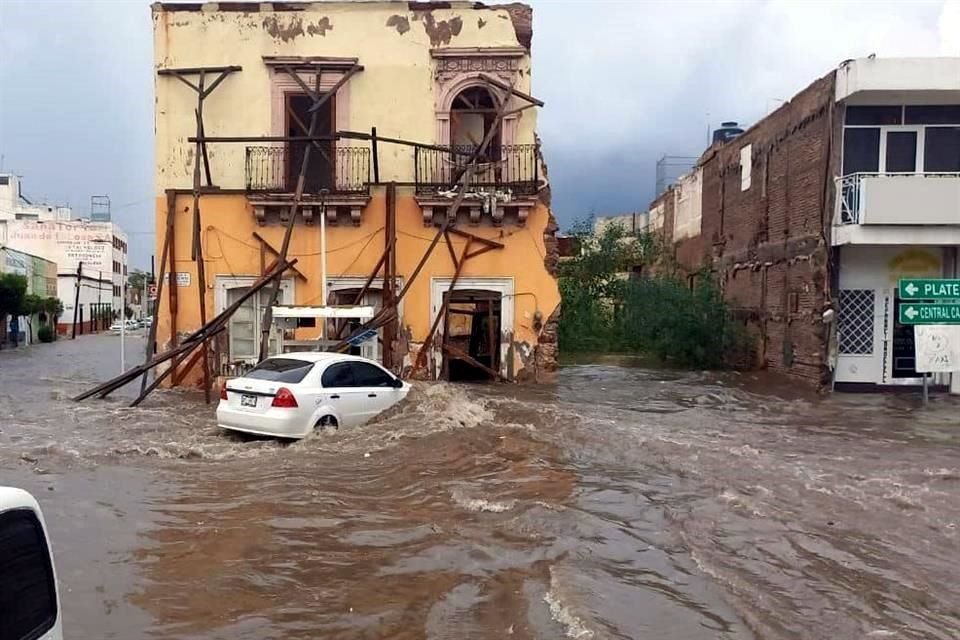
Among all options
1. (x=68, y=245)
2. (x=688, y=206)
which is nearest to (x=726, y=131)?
(x=688, y=206)

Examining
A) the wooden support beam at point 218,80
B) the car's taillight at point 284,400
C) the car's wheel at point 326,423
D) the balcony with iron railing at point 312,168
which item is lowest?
the car's wheel at point 326,423

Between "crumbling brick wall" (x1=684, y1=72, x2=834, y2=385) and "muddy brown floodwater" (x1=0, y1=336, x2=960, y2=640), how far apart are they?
655 centimetres

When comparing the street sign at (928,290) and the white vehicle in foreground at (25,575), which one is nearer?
the white vehicle in foreground at (25,575)

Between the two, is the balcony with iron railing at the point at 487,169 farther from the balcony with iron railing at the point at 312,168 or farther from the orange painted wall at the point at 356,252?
the balcony with iron railing at the point at 312,168

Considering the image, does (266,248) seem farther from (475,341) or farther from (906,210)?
(906,210)

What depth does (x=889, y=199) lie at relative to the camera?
19.1 m

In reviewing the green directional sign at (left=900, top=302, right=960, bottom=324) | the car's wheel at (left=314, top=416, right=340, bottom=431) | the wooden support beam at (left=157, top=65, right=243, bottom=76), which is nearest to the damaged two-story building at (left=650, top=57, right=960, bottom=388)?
the green directional sign at (left=900, top=302, right=960, bottom=324)

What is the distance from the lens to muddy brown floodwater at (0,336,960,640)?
19.2 ft

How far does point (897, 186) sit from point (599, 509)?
1403 cm

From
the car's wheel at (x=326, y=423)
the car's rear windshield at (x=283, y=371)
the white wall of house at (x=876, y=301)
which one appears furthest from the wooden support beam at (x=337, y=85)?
the white wall of house at (x=876, y=301)

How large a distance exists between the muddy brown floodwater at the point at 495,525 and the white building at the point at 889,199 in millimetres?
6316

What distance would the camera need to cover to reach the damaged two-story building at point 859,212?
62.7ft

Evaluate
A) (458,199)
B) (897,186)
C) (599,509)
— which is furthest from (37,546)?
(897,186)

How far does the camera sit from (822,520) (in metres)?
8.46
